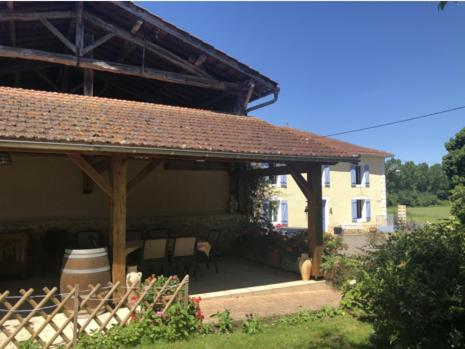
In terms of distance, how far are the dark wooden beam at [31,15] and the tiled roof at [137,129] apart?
4.37ft

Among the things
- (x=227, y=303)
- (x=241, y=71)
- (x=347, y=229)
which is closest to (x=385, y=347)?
(x=227, y=303)

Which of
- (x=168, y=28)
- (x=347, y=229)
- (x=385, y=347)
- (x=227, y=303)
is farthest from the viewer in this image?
(x=347, y=229)

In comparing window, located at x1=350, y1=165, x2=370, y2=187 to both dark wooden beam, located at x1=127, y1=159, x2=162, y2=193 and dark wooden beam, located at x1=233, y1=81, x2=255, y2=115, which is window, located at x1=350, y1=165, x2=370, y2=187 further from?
dark wooden beam, located at x1=127, y1=159, x2=162, y2=193

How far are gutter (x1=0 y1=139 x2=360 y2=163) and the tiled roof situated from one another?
2cm

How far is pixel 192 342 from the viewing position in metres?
4.21

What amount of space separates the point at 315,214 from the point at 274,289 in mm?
1609

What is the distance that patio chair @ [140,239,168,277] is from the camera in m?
6.68

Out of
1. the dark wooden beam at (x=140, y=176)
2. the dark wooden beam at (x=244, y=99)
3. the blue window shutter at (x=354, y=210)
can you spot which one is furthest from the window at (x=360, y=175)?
the dark wooden beam at (x=140, y=176)

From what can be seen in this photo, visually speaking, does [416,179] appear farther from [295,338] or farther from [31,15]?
[31,15]

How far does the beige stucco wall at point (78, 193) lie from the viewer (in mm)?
7883

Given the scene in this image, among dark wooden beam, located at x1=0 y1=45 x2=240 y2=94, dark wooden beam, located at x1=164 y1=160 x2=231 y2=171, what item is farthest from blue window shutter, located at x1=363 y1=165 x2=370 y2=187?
dark wooden beam, located at x1=0 y1=45 x2=240 y2=94

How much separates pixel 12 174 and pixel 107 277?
4.22 m

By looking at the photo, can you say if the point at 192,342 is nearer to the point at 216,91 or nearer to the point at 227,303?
the point at 227,303

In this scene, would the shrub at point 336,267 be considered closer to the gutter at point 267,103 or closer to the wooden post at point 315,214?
the wooden post at point 315,214
